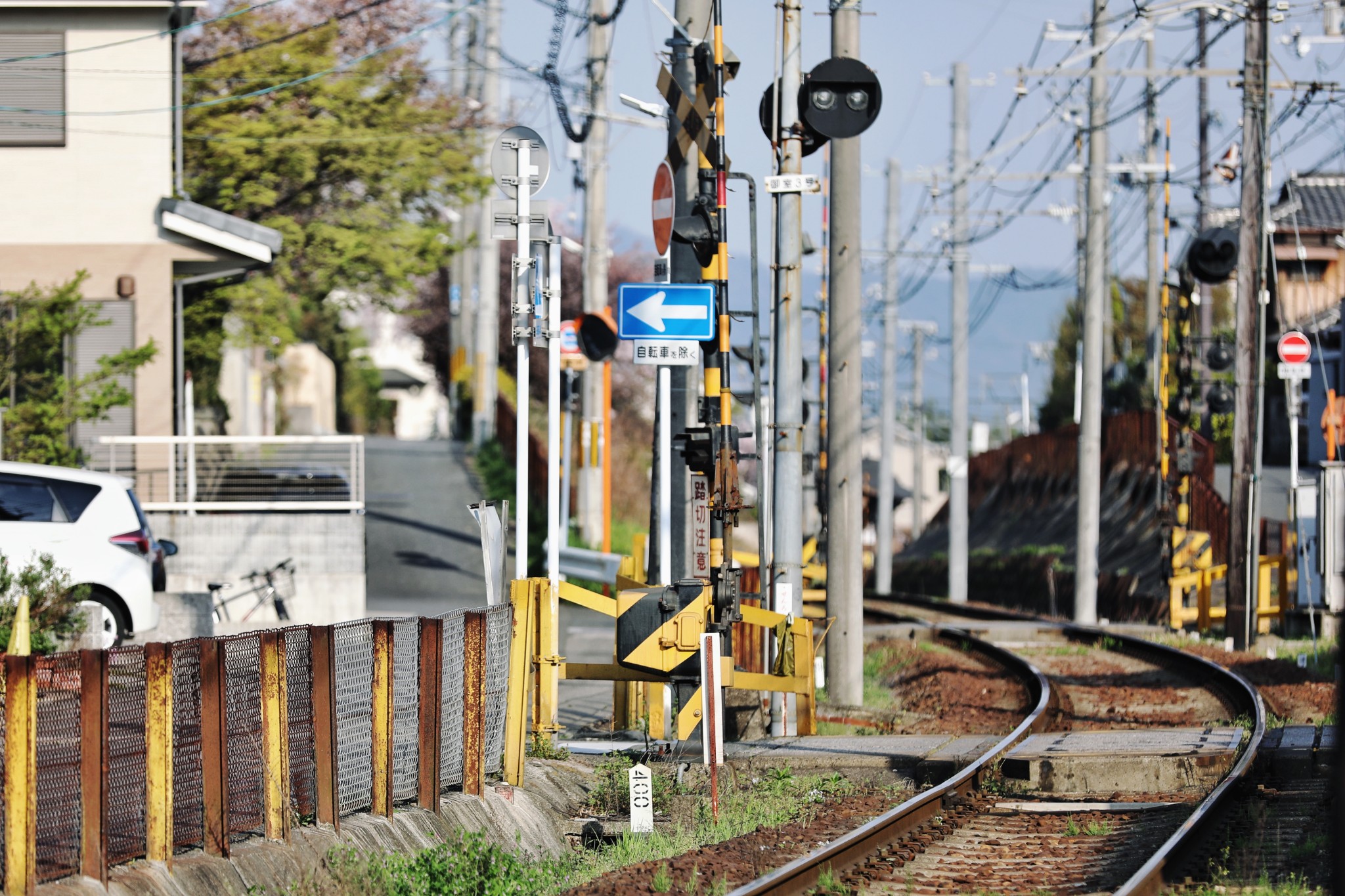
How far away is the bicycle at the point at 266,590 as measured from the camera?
62.7 ft

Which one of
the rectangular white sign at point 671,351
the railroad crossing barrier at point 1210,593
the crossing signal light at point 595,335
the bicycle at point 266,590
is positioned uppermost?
the crossing signal light at point 595,335

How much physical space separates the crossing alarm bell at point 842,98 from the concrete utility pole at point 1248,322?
857 cm

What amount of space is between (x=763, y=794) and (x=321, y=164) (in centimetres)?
2247

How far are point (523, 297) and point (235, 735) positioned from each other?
405 cm

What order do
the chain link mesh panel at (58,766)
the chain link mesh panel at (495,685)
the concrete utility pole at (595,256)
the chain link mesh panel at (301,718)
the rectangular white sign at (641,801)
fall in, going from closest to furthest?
the chain link mesh panel at (58,766) < the chain link mesh panel at (301,718) < the rectangular white sign at (641,801) < the chain link mesh panel at (495,685) < the concrete utility pole at (595,256)

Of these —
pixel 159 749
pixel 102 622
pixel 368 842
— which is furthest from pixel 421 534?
pixel 159 749

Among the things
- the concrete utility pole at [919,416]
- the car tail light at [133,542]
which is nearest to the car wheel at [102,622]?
the car tail light at [133,542]

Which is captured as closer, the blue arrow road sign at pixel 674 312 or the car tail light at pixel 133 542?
the blue arrow road sign at pixel 674 312

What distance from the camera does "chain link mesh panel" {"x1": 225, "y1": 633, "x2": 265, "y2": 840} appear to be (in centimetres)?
759

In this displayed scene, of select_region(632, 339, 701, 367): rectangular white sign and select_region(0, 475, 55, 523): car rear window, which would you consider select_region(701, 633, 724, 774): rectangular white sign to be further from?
select_region(0, 475, 55, 523): car rear window

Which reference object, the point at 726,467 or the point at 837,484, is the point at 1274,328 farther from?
the point at 726,467

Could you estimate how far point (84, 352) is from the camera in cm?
2211

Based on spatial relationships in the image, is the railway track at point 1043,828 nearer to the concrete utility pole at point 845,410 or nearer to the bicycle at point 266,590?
the concrete utility pole at point 845,410

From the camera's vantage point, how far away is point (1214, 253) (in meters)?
25.6
